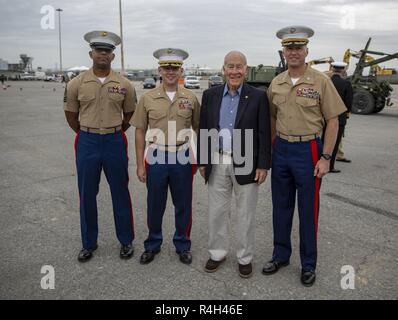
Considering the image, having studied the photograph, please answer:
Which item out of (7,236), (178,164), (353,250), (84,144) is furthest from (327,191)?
(7,236)

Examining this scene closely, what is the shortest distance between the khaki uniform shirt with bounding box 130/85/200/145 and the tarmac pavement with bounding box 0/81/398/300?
1.15 meters

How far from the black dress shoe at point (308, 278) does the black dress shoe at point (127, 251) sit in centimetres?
154

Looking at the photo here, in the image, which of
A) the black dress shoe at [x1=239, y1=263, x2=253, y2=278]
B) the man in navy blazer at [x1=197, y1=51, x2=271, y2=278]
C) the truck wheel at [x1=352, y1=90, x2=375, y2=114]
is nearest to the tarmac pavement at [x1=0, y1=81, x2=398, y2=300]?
the black dress shoe at [x1=239, y1=263, x2=253, y2=278]

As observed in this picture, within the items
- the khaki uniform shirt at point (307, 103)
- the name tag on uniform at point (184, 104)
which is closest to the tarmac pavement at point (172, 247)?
the khaki uniform shirt at point (307, 103)

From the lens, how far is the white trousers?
2.92 meters

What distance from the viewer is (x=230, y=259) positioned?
3.25m

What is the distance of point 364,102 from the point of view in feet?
47.2

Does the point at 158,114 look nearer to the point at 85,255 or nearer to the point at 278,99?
the point at 278,99

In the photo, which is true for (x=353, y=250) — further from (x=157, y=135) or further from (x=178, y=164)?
(x=157, y=135)

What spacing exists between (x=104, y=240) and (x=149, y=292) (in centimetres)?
108

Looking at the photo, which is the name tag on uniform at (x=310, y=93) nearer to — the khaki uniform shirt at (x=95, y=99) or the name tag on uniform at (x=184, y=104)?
the name tag on uniform at (x=184, y=104)

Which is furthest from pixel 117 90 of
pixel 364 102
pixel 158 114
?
pixel 364 102

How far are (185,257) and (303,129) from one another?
154cm

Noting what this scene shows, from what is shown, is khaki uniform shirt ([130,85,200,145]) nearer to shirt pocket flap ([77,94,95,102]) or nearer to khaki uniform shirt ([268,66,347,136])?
shirt pocket flap ([77,94,95,102])
